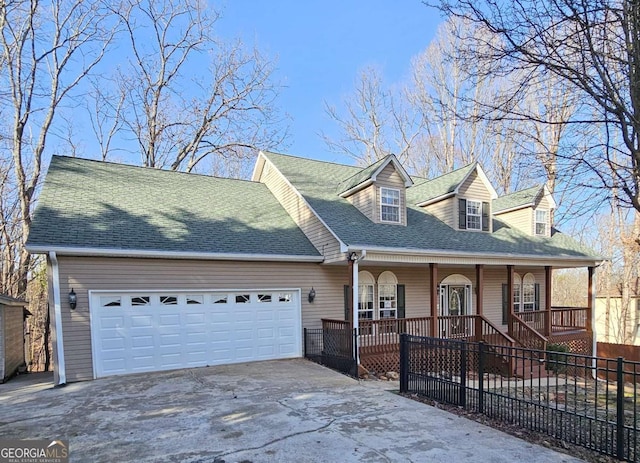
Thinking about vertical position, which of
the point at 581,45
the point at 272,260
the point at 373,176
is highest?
the point at 581,45

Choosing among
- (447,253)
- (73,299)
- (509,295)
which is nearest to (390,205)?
(447,253)

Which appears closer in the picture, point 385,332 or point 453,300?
point 385,332

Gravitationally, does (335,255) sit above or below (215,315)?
above

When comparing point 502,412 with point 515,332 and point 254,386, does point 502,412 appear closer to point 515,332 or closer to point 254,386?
point 254,386

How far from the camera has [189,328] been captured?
9836 millimetres

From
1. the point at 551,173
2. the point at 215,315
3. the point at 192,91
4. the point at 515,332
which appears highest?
the point at 192,91

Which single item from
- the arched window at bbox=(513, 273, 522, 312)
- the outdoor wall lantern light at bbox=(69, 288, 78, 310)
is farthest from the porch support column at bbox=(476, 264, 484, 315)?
the outdoor wall lantern light at bbox=(69, 288, 78, 310)

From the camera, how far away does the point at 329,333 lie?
10586mm

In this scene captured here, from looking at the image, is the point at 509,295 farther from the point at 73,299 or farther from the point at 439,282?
the point at 73,299

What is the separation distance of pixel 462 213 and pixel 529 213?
3.60 meters

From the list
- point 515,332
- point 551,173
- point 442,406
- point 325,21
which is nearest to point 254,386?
point 442,406

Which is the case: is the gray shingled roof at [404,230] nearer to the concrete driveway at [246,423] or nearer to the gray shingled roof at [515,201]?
the gray shingled roof at [515,201]

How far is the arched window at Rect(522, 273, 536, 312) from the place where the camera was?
16.0m

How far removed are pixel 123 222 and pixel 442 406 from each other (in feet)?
27.6
